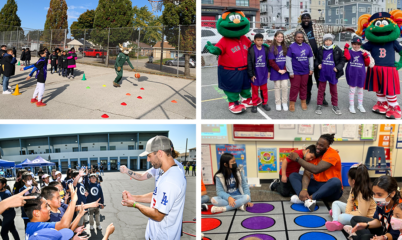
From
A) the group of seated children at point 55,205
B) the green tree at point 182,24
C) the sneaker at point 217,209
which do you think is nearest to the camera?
the group of seated children at point 55,205

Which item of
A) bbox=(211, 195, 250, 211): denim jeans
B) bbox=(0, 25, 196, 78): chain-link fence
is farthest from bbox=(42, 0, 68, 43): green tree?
bbox=(211, 195, 250, 211): denim jeans

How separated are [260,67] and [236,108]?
2.86ft

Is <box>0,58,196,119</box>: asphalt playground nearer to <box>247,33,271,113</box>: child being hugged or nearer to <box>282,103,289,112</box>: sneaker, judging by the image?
<box>247,33,271,113</box>: child being hugged

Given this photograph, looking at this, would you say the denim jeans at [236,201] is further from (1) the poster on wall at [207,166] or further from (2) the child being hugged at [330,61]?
(2) the child being hugged at [330,61]

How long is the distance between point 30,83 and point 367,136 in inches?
357

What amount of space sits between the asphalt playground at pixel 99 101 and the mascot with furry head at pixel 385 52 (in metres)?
3.79

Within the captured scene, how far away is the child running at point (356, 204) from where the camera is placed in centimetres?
350

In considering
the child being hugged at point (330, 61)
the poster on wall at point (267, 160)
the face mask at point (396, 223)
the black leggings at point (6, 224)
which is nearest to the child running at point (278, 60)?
the child being hugged at point (330, 61)

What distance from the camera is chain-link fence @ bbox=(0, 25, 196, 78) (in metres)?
12.1

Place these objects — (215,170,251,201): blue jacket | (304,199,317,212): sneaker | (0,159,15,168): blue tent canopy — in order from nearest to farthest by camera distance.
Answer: (304,199,317,212): sneaker < (215,170,251,201): blue jacket < (0,159,15,168): blue tent canopy

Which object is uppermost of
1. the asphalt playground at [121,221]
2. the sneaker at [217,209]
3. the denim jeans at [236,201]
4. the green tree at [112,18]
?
the green tree at [112,18]

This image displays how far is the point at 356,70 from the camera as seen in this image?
496cm

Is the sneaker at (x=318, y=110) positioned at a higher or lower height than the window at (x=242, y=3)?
lower

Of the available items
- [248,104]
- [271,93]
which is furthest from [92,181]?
[271,93]
